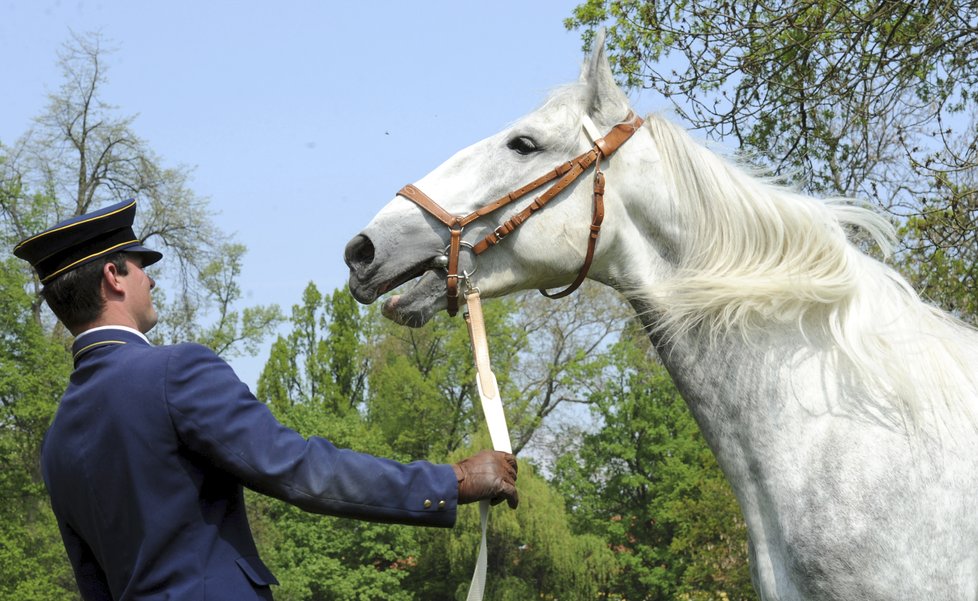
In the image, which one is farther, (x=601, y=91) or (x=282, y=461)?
(x=601, y=91)

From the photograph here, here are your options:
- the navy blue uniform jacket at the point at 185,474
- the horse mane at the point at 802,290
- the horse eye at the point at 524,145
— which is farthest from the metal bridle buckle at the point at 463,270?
the navy blue uniform jacket at the point at 185,474

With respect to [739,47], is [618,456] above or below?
above

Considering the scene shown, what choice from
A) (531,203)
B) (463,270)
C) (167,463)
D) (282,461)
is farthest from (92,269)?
(531,203)

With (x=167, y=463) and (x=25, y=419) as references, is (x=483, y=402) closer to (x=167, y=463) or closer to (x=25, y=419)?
(x=167, y=463)

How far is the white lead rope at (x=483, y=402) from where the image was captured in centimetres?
348

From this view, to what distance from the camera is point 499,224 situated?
4031mm

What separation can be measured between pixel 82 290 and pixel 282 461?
0.86m

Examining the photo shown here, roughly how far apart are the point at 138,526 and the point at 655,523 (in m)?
36.8

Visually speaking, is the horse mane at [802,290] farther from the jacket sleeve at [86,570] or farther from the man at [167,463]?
the jacket sleeve at [86,570]

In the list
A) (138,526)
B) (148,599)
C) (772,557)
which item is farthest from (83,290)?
(772,557)

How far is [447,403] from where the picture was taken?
40750mm

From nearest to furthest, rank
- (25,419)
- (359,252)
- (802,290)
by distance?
(802,290), (359,252), (25,419)

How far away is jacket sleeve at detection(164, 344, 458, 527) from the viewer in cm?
303

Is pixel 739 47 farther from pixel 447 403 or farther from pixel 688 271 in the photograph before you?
pixel 447 403
